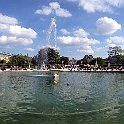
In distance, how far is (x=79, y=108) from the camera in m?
36.4

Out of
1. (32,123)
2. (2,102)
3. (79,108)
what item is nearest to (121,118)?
(79,108)

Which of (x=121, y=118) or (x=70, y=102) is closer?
(x=121, y=118)

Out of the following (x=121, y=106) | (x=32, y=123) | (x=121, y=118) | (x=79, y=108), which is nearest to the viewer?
(x=32, y=123)

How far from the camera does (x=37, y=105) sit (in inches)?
1517

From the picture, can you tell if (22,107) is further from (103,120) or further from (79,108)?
(103,120)

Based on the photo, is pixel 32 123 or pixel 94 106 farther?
pixel 94 106

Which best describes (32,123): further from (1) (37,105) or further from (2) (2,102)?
(2) (2,102)

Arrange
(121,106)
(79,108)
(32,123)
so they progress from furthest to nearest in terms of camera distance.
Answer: (121,106) < (79,108) < (32,123)

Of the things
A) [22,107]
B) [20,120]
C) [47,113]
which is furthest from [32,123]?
[22,107]

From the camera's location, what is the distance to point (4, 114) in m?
32.5

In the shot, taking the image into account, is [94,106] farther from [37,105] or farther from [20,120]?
[20,120]

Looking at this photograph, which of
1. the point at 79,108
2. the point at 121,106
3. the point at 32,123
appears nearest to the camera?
the point at 32,123

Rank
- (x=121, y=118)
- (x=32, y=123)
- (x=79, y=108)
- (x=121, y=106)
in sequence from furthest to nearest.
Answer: (x=121, y=106), (x=79, y=108), (x=121, y=118), (x=32, y=123)

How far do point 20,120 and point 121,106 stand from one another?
13634 millimetres
